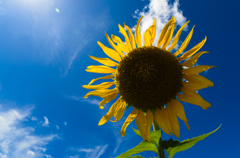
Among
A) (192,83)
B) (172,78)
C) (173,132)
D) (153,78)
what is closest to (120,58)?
(153,78)

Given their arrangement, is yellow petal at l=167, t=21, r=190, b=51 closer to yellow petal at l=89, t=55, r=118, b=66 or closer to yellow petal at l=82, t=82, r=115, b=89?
yellow petal at l=89, t=55, r=118, b=66

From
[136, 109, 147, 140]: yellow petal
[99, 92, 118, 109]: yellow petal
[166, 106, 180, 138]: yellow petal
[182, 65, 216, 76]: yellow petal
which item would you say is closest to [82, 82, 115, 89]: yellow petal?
[99, 92, 118, 109]: yellow petal

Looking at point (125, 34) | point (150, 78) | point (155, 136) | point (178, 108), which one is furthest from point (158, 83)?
point (125, 34)

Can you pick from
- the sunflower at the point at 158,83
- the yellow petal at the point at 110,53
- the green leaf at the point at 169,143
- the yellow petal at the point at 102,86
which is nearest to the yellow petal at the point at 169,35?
the sunflower at the point at 158,83

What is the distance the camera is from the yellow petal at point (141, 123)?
3.38 metres

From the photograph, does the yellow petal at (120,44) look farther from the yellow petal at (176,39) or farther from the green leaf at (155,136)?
the green leaf at (155,136)

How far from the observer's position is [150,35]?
12.3ft

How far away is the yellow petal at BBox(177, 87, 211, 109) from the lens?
3.18 m

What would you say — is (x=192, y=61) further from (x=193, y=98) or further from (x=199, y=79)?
(x=193, y=98)

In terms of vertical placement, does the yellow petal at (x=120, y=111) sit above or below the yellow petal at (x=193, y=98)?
above

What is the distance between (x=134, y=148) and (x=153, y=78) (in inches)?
55.9

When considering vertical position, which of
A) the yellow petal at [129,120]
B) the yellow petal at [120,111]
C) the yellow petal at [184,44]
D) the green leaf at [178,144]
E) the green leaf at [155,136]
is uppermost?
the yellow petal at [184,44]

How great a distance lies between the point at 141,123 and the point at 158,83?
909 mm

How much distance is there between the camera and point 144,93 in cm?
348
